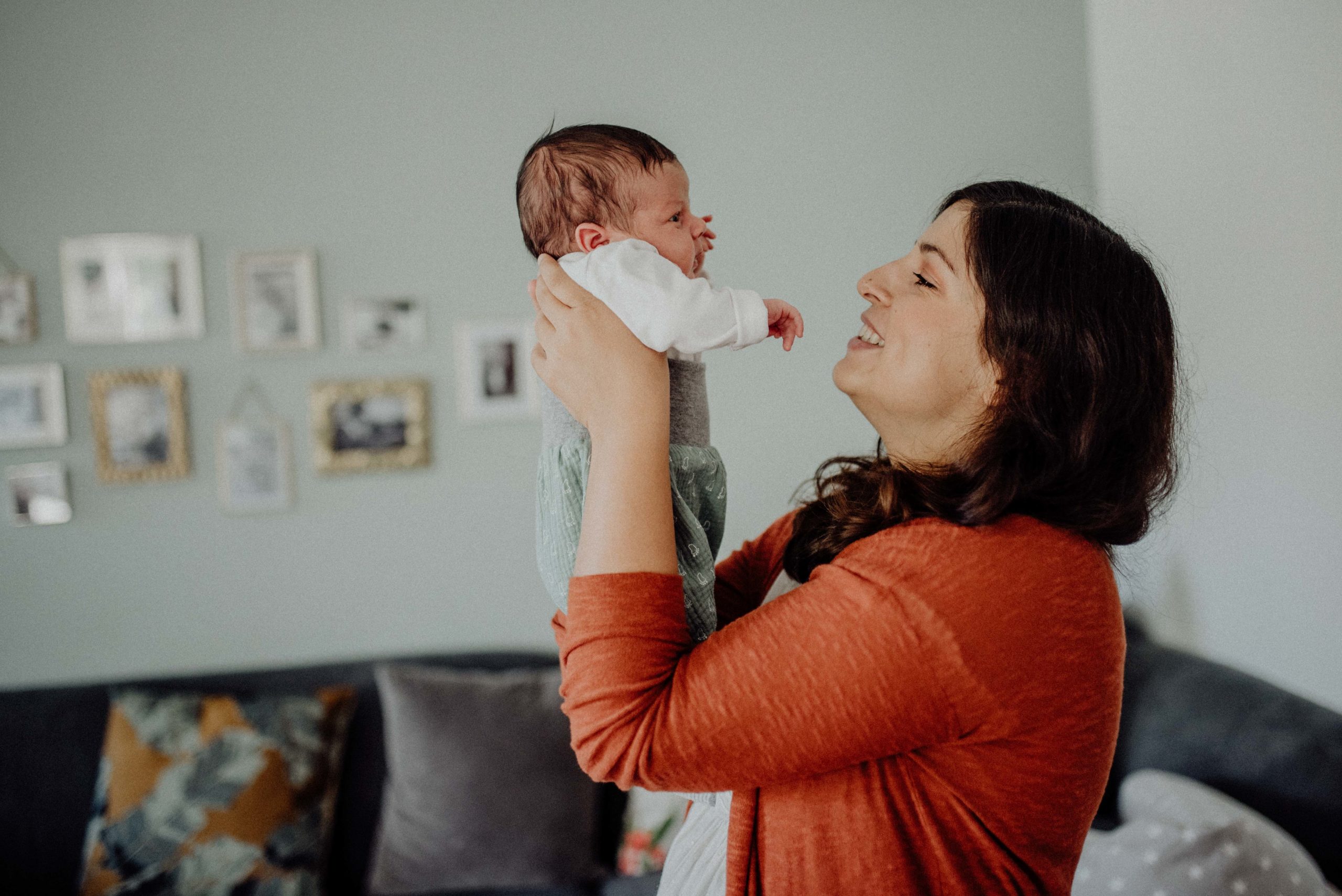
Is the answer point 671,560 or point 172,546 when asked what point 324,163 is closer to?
point 172,546

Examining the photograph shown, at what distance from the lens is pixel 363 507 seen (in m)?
2.37

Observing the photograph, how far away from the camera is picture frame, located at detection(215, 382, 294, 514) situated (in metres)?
2.31

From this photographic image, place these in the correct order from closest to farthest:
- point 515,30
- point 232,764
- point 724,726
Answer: point 724,726, point 232,764, point 515,30

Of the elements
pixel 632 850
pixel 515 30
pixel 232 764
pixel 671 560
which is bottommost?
pixel 632 850

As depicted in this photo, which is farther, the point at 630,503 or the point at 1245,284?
the point at 1245,284

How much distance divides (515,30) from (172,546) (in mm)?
1717

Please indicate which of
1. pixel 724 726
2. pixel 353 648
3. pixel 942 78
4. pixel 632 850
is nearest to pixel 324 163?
pixel 353 648

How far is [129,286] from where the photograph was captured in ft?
7.43

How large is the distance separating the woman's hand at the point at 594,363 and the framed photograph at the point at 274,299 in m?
1.78

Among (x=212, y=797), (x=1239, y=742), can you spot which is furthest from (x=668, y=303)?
(x=212, y=797)

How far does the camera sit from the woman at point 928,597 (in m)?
0.60

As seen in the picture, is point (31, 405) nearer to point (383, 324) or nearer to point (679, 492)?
point (383, 324)

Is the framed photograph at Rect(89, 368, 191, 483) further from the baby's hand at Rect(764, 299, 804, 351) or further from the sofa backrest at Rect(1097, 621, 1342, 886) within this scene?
the sofa backrest at Rect(1097, 621, 1342, 886)

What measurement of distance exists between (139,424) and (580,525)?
82.1 inches
